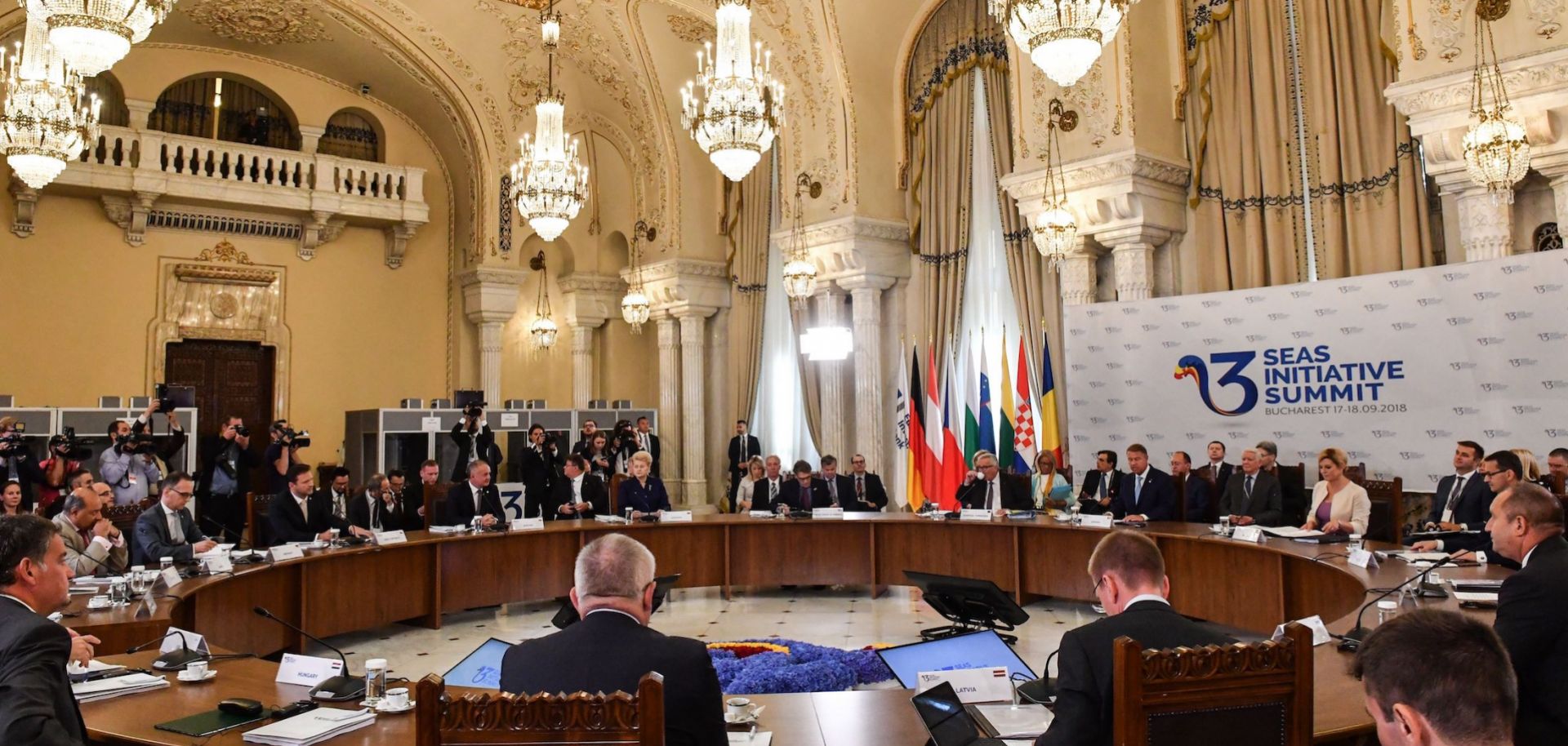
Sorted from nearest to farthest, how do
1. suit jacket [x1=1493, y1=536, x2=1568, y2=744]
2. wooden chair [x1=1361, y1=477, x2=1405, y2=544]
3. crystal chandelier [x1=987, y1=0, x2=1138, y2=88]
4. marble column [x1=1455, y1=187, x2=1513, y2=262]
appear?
suit jacket [x1=1493, y1=536, x2=1568, y2=744] → crystal chandelier [x1=987, y1=0, x2=1138, y2=88] → wooden chair [x1=1361, y1=477, x2=1405, y2=544] → marble column [x1=1455, y1=187, x2=1513, y2=262]

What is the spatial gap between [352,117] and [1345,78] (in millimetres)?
11498

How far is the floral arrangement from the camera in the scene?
16.5ft

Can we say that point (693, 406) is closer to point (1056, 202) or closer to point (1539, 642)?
point (1056, 202)

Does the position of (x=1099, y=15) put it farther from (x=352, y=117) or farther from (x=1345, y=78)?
(x=352, y=117)

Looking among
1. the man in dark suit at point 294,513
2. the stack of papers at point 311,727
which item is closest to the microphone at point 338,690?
the stack of papers at point 311,727

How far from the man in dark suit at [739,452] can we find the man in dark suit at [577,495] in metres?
3.35

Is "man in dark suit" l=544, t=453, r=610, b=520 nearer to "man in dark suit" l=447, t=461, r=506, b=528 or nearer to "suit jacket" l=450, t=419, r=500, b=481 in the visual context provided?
"man in dark suit" l=447, t=461, r=506, b=528

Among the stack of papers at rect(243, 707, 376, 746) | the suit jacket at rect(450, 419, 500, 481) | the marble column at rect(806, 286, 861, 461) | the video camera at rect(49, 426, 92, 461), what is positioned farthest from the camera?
the marble column at rect(806, 286, 861, 461)

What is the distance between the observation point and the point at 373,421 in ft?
40.0

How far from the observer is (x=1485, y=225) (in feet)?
23.2

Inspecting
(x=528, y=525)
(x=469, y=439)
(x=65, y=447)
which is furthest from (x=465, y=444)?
(x=65, y=447)

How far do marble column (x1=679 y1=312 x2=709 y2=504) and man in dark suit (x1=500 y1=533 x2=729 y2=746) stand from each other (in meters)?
11.0

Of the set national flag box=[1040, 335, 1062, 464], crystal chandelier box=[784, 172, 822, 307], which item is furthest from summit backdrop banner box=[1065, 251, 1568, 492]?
crystal chandelier box=[784, 172, 822, 307]

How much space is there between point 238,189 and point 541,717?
12035mm
